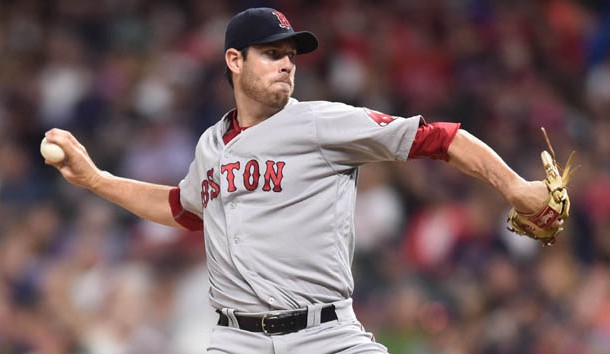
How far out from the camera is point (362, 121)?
3.41m

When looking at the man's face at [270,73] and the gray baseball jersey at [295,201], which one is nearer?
the gray baseball jersey at [295,201]

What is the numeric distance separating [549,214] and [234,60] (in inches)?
47.2

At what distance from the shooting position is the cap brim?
356 cm

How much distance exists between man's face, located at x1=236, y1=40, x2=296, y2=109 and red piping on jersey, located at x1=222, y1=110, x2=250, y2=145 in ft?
0.46

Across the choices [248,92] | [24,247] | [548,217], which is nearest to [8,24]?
[24,247]

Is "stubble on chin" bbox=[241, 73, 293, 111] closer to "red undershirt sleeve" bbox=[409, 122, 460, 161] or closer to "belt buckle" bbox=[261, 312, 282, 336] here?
"red undershirt sleeve" bbox=[409, 122, 460, 161]

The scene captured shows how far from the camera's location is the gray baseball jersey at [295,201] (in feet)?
11.2

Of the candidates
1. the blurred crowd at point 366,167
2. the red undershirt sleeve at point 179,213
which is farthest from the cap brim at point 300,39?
the blurred crowd at point 366,167

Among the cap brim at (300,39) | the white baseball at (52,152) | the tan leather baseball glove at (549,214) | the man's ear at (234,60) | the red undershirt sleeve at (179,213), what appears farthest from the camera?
the red undershirt sleeve at (179,213)

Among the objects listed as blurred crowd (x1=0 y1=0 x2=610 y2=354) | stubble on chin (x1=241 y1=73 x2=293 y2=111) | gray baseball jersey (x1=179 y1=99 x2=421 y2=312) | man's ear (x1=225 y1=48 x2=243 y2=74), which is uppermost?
blurred crowd (x1=0 y1=0 x2=610 y2=354)

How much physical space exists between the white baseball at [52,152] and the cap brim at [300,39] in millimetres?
875

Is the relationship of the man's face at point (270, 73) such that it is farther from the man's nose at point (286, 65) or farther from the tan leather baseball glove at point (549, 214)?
the tan leather baseball glove at point (549, 214)

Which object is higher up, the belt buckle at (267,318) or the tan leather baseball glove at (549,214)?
the tan leather baseball glove at (549,214)

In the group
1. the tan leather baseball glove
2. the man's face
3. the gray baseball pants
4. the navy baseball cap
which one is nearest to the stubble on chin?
the man's face
